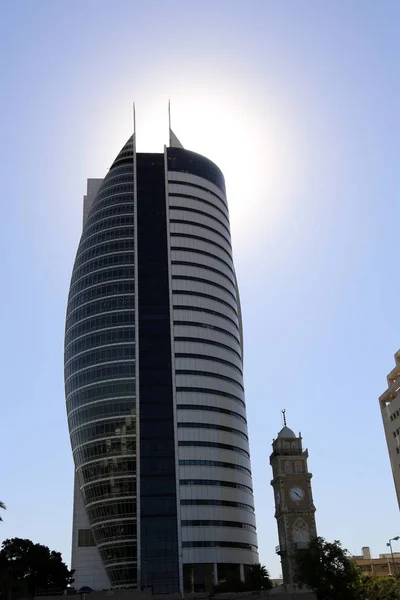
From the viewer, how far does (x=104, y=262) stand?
155125 millimetres

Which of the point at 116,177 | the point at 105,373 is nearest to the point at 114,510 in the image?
the point at 105,373

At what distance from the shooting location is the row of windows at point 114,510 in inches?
5157

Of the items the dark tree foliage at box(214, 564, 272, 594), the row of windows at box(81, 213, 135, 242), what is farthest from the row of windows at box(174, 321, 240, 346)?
the dark tree foliage at box(214, 564, 272, 594)

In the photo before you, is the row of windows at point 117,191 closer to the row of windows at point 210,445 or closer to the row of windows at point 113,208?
the row of windows at point 113,208

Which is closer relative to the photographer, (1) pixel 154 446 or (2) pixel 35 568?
(2) pixel 35 568

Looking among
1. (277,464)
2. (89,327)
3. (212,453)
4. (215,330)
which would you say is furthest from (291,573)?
(89,327)

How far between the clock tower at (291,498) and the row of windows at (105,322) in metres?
40.8

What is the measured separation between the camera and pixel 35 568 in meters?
104

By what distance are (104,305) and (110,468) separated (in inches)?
1384

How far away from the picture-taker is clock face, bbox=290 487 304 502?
395 ft

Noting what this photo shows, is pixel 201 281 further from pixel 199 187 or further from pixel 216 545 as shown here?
pixel 216 545

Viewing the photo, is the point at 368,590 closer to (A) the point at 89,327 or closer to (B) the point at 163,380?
(B) the point at 163,380

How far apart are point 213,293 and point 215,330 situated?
358 inches

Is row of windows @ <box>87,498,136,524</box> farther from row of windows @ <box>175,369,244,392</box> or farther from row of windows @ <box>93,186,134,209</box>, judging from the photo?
row of windows @ <box>93,186,134,209</box>
